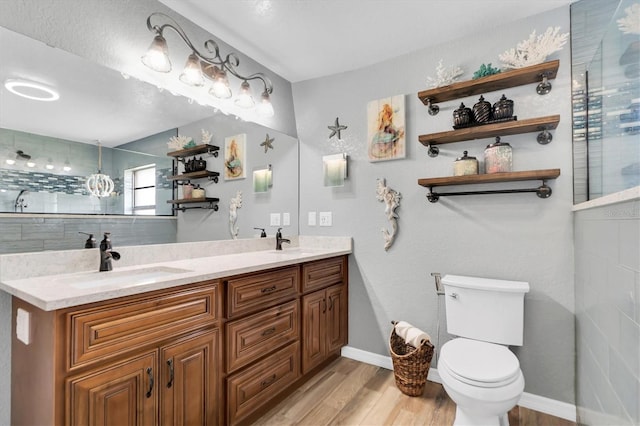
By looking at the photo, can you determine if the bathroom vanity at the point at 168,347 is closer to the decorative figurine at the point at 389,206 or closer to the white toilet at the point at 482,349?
the decorative figurine at the point at 389,206

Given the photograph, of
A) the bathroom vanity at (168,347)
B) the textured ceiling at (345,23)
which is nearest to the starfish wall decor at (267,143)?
the textured ceiling at (345,23)

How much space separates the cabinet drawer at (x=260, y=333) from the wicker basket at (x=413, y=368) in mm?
720

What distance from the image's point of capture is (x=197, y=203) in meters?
2.11

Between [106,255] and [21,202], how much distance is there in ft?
1.30

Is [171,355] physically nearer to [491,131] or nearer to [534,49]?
[491,131]

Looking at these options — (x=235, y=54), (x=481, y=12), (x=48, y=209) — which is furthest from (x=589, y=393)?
(x=235, y=54)

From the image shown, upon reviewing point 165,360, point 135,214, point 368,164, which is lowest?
point 165,360

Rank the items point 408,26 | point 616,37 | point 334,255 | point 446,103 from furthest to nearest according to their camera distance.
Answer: point 334,255, point 446,103, point 408,26, point 616,37

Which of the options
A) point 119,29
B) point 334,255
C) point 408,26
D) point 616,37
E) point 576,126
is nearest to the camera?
point 616,37

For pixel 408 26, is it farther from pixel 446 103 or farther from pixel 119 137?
pixel 119 137

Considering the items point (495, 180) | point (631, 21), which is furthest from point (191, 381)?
point (631, 21)

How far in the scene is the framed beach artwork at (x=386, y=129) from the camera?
2.35 meters

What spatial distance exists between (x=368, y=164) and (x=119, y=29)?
5.89ft

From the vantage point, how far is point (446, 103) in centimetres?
220
